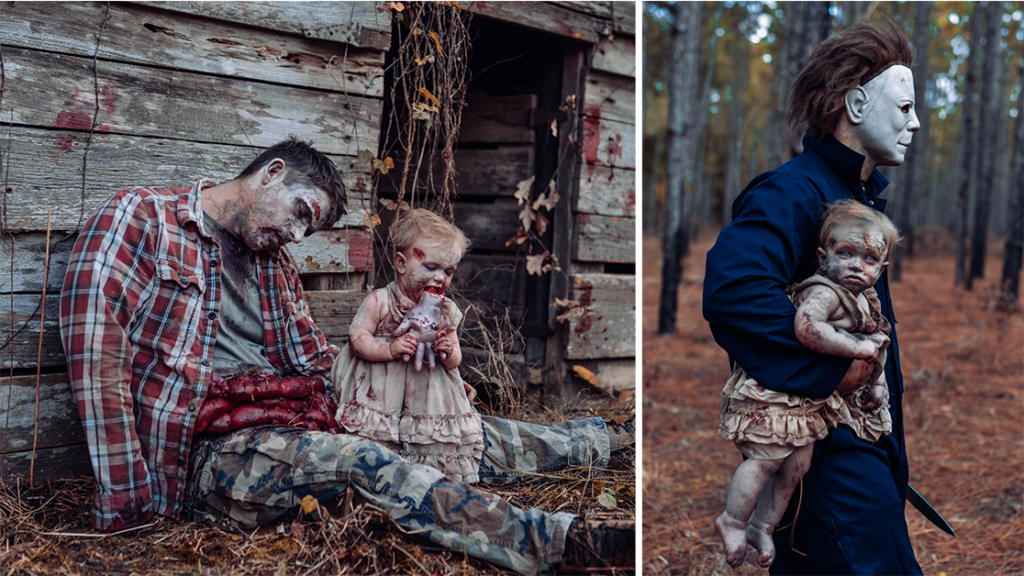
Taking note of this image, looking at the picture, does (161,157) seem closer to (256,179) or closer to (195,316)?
(256,179)

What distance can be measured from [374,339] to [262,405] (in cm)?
60

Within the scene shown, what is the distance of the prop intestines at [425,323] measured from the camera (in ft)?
9.50

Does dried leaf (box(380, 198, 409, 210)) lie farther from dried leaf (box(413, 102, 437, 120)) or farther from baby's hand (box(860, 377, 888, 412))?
baby's hand (box(860, 377, 888, 412))

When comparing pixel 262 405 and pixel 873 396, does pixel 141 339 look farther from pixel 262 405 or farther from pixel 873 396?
pixel 873 396

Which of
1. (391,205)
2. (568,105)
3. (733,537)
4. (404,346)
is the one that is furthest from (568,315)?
(733,537)

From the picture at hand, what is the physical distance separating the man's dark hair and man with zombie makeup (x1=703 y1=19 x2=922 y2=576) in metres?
1.63

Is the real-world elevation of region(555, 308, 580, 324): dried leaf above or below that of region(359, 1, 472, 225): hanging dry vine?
below

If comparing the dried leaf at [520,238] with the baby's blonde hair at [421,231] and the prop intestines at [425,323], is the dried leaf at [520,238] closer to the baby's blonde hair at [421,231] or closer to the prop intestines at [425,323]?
the baby's blonde hair at [421,231]

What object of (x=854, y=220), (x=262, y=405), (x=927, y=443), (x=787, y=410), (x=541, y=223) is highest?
(x=541, y=223)

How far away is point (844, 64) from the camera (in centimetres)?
238

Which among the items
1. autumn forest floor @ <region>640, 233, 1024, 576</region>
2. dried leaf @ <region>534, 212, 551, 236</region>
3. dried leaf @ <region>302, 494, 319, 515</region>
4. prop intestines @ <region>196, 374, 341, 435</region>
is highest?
dried leaf @ <region>534, 212, 551, 236</region>

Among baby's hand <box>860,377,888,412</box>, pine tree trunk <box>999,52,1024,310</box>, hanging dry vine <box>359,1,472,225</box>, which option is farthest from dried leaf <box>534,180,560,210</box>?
pine tree trunk <box>999,52,1024,310</box>

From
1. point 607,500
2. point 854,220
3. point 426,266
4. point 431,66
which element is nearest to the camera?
point 854,220

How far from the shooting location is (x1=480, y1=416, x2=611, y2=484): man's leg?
3.44 m
